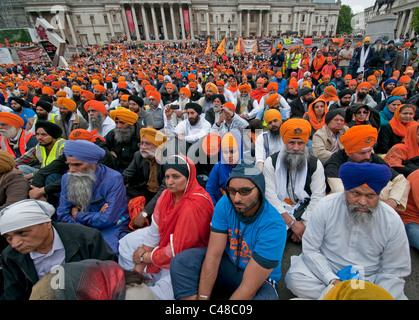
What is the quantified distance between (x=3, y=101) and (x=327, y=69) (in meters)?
13.5

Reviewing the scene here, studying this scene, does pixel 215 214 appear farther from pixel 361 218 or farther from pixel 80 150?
pixel 80 150

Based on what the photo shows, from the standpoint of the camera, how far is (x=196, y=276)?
1673 millimetres

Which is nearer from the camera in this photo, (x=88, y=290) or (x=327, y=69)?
(x=88, y=290)

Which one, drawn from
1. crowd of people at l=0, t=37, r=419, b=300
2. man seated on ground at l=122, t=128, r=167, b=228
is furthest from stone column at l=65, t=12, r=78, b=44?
man seated on ground at l=122, t=128, r=167, b=228

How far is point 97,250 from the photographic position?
69.1 inches

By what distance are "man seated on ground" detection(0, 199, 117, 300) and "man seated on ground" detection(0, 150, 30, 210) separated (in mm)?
1136

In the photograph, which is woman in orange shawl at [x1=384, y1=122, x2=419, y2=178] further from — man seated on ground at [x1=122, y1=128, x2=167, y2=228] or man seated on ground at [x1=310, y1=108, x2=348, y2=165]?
man seated on ground at [x1=122, y1=128, x2=167, y2=228]

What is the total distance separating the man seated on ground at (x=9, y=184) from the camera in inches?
94.8

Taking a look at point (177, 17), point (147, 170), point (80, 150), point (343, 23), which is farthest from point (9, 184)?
point (343, 23)

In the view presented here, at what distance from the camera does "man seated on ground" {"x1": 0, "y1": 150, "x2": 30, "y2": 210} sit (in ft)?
7.90

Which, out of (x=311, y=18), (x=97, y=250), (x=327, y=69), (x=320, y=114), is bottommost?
(x=97, y=250)

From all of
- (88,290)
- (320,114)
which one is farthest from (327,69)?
(88,290)

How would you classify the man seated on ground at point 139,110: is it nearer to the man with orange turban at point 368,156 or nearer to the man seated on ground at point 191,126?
the man seated on ground at point 191,126
